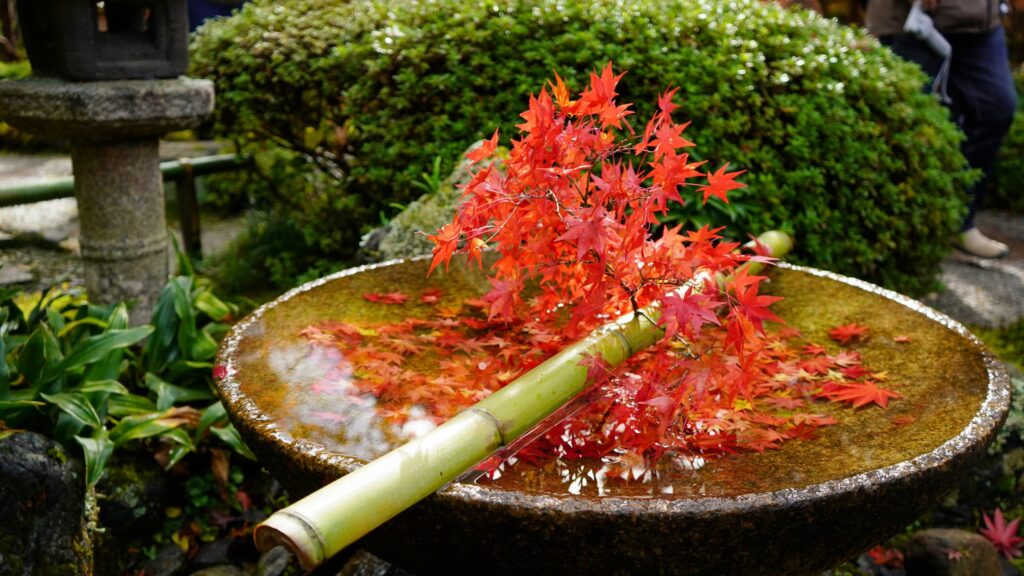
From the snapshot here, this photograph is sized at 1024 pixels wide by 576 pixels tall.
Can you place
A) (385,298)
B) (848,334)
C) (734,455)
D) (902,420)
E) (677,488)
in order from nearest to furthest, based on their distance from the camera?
(677,488), (734,455), (902,420), (848,334), (385,298)

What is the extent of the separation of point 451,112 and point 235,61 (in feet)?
4.20

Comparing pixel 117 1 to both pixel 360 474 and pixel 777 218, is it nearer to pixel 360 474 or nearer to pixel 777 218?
pixel 360 474

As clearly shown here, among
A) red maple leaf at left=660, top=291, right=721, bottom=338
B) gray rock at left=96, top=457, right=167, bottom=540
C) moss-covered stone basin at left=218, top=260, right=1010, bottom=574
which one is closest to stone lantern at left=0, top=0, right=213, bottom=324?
gray rock at left=96, top=457, right=167, bottom=540

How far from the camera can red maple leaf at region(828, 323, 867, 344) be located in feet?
7.14

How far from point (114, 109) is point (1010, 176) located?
7538mm

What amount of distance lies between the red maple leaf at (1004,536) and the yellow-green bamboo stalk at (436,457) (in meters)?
2.11

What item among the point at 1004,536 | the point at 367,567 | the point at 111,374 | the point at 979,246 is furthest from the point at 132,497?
the point at 979,246

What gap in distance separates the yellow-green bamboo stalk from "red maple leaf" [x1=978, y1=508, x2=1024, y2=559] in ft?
6.93

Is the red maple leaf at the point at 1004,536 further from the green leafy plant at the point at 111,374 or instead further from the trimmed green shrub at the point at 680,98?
the green leafy plant at the point at 111,374

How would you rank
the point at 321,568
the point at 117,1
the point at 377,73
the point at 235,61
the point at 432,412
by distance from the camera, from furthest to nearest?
the point at 235,61, the point at 377,73, the point at 117,1, the point at 321,568, the point at 432,412

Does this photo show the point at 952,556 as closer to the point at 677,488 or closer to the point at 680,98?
the point at 677,488

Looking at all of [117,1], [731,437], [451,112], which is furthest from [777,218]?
[117,1]

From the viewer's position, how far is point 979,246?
236 inches

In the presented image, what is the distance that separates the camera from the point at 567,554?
4.44 feet
